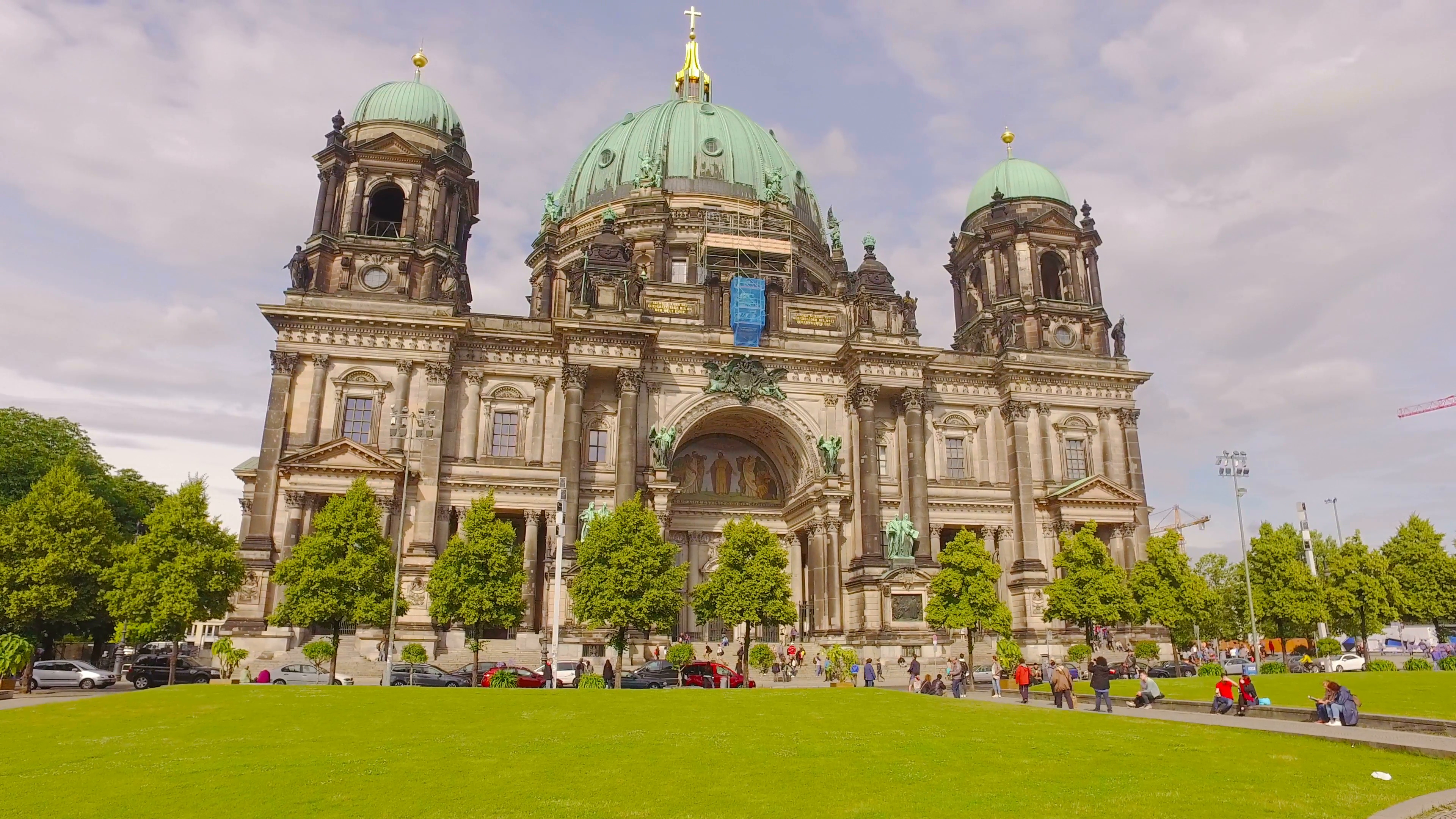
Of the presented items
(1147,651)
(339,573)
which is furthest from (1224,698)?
(339,573)

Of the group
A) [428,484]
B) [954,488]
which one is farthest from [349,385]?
[954,488]

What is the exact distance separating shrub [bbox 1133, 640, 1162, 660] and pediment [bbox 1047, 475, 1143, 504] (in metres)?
9.19

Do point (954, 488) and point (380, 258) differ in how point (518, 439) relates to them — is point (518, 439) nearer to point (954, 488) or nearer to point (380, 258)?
point (380, 258)

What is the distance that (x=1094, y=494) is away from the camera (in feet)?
168

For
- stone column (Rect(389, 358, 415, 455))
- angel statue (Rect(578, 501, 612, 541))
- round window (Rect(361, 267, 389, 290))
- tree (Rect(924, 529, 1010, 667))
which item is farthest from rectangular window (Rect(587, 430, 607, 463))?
tree (Rect(924, 529, 1010, 667))

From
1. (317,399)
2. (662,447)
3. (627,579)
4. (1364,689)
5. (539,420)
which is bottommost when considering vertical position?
(1364,689)

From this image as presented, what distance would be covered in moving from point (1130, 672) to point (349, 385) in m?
39.8

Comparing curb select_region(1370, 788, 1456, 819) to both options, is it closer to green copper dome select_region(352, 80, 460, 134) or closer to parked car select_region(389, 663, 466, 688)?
parked car select_region(389, 663, 466, 688)

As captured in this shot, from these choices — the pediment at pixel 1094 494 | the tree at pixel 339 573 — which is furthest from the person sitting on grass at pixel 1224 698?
the tree at pixel 339 573

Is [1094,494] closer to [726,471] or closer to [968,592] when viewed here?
[968,592]

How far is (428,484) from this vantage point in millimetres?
44344

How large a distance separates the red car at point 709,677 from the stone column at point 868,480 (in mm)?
14102

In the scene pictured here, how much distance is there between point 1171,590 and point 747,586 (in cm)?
2032

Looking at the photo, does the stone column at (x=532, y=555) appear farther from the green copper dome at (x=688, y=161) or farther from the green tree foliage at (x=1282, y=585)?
the green tree foliage at (x=1282, y=585)
